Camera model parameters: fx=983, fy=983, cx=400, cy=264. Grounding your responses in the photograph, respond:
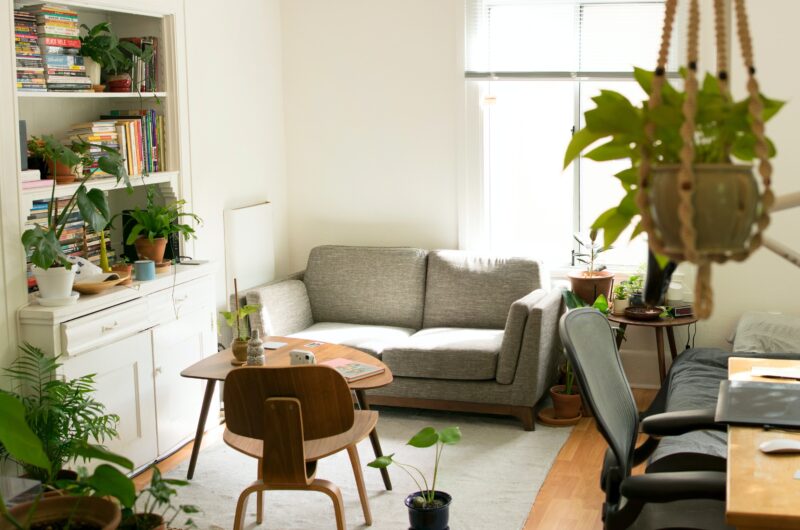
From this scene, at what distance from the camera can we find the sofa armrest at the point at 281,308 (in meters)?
5.46

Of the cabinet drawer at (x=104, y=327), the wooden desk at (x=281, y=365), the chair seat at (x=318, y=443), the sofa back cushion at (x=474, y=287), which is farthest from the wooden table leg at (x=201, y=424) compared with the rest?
the sofa back cushion at (x=474, y=287)

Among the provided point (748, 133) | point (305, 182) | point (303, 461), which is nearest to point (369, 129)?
point (305, 182)

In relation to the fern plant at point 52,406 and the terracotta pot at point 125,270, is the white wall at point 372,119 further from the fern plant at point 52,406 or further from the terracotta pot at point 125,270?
the fern plant at point 52,406

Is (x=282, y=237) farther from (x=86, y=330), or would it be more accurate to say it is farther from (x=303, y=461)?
(x=303, y=461)

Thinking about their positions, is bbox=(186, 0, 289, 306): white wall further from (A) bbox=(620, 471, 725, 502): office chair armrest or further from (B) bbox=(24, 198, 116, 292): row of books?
(A) bbox=(620, 471, 725, 502): office chair armrest

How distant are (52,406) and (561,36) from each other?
141 inches

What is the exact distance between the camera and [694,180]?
0.99 metres

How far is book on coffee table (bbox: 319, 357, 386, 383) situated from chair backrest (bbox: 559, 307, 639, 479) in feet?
4.39

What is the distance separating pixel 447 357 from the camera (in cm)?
514

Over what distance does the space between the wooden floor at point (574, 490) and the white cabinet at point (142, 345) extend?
182 centimetres

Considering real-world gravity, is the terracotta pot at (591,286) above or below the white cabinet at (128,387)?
above

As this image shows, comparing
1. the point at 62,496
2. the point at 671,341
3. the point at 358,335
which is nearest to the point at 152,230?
the point at 358,335

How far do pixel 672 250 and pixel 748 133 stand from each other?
155 millimetres

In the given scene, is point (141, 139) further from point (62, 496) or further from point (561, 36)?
point (62, 496)
